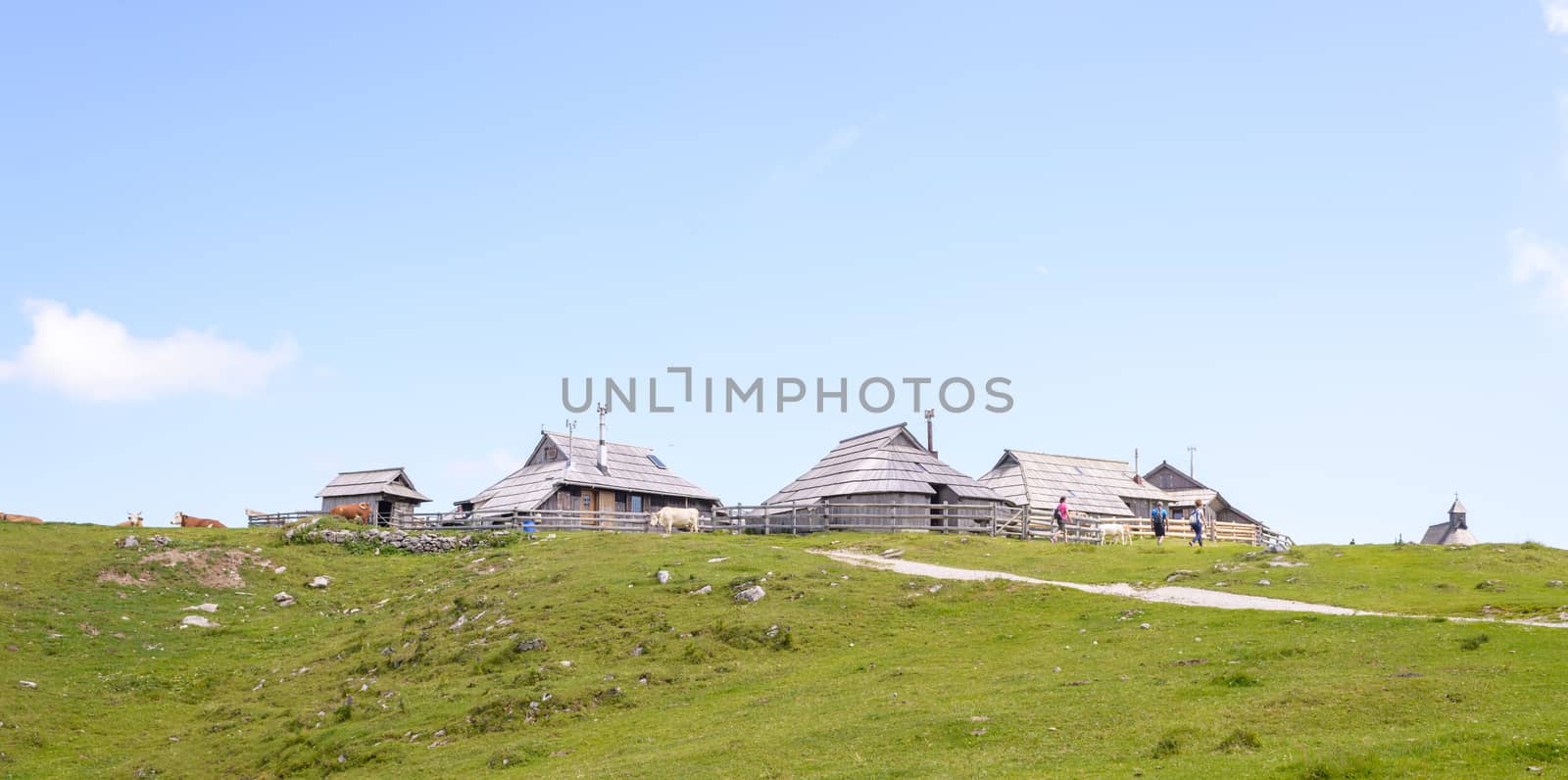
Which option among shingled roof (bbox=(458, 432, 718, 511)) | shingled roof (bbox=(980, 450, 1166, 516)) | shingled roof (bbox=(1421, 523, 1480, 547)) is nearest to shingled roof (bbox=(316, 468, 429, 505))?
shingled roof (bbox=(458, 432, 718, 511))

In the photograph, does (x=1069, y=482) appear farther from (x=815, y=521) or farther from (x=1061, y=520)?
(x=815, y=521)

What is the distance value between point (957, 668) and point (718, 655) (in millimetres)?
7348

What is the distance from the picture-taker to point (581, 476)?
237 ft

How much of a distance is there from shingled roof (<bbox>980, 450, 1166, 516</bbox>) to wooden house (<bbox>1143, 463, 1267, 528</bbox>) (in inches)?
70.9

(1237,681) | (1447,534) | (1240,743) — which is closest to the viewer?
(1240,743)

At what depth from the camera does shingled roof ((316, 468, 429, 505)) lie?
258ft

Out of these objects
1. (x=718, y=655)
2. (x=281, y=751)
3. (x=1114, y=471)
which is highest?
(x=1114, y=471)

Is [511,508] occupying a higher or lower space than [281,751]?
higher

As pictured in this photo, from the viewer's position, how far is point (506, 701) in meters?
29.6

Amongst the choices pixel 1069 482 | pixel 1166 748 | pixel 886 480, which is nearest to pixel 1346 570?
pixel 1166 748

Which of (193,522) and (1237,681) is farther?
(193,522)

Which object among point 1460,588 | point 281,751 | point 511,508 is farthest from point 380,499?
point 1460,588

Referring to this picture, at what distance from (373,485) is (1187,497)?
58064mm

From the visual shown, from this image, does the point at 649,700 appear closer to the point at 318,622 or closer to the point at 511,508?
the point at 318,622
